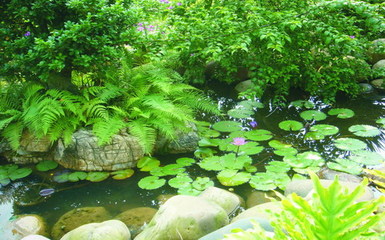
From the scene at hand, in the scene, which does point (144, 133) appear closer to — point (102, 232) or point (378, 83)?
point (102, 232)

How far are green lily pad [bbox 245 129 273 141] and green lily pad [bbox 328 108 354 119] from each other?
3.47ft

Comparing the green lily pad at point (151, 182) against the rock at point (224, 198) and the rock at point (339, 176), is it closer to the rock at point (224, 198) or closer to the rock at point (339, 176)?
the rock at point (224, 198)

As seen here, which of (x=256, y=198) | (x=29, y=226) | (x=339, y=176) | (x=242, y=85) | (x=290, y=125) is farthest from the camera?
(x=242, y=85)

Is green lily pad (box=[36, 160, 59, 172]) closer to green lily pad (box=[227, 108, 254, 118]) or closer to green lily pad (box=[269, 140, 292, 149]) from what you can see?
green lily pad (box=[227, 108, 254, 118])

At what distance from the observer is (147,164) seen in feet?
11.5

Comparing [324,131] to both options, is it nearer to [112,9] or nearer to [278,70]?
[278,70]

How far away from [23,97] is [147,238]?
2523 millimetres

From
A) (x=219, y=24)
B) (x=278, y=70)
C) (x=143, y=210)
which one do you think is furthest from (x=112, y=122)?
(x=278, y=70)

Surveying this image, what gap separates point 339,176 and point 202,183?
1.32m

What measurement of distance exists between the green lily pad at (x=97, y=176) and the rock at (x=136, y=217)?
603 millimetres

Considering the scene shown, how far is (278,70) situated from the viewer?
4.56 meters

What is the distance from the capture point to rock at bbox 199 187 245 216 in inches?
110

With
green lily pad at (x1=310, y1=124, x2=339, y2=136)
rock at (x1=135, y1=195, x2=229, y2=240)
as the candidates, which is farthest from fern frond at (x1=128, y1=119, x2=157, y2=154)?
green lily pad at (x1=310, y1=124, x2=339, y2=136)

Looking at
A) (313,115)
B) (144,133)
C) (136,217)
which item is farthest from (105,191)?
(313,115)
